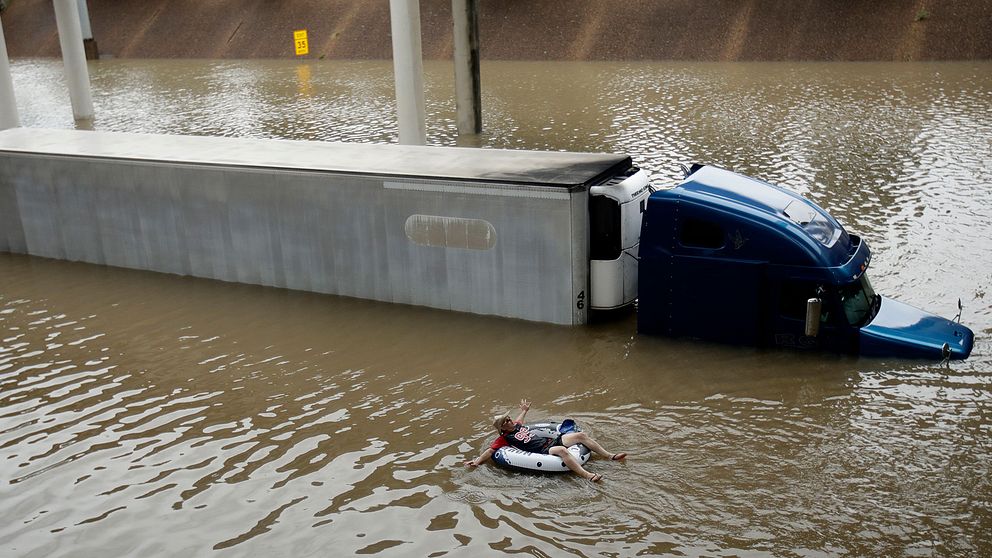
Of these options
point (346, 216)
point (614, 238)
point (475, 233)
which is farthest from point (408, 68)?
point (614, 238)

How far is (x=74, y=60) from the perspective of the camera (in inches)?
1464

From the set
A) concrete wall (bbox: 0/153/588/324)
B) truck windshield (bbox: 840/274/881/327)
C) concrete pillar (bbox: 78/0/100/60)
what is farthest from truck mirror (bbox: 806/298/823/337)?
concrete pillar (bbox: 78/0/100/60)

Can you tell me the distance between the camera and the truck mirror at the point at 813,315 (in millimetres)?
12883

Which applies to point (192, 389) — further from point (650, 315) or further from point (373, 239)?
point (650, 315)

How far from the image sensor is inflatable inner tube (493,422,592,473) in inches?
438

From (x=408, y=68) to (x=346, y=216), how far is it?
11.0 metres

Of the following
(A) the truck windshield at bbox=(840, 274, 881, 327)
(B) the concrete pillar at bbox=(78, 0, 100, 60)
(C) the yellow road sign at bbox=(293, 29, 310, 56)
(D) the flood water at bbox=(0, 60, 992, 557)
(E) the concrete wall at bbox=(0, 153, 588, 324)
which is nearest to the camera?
(D) the flood water at bbox=(0, 60, 992, 557)

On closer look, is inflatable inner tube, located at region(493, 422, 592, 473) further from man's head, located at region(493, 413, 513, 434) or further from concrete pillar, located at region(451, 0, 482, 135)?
concrete pillar, located at region(451, 0, 482, 135)

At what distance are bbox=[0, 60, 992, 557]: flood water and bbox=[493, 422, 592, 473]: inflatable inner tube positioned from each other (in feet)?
0.50

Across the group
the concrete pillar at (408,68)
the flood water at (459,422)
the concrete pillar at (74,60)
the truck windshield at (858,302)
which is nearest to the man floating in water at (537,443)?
the flood water at (459,422)

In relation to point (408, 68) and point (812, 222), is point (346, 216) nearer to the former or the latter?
point (812, 222)

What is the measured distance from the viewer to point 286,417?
1314 centimetres

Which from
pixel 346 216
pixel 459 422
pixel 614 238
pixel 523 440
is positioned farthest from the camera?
pixel 346 216

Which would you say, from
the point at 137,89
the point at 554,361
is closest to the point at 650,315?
the point at 554,361
